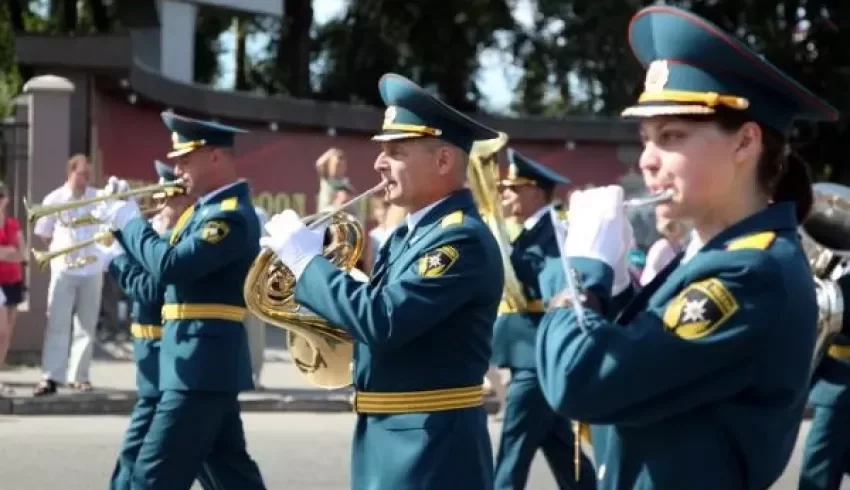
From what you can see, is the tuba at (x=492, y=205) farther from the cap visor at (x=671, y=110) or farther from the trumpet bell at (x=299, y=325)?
the cap visor at (x=671, y=110)

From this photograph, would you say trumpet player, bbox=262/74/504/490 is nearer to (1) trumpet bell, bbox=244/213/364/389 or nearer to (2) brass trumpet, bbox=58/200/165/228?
(1) trumpet bell, bbox=244/213/364/389

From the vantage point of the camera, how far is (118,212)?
730 centimetres

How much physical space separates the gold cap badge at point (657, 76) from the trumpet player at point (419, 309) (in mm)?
1319

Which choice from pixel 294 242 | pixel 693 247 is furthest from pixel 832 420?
pixel 693 247

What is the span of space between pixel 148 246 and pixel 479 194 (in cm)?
216

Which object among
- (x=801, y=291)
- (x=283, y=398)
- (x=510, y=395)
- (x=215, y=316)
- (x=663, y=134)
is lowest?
(x=283, y=398)

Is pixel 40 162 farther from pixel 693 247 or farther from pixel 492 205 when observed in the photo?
pixel 693 247

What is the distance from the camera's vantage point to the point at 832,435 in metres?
7.10

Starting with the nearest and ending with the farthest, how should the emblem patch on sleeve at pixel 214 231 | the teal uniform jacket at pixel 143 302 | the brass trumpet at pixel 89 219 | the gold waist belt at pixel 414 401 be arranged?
1. the gold waist belt at pixel 414 401
2. the emblem patch on sleeve at pixel 214 231
3. the teal uniform jacket at pixel 143 302
4. the brass trumpet at pixel 89 219

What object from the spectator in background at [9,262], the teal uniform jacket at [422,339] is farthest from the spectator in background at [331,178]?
the teal uniform jacket at [422,339]

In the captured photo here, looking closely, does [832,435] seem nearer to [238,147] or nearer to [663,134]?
[663,134]

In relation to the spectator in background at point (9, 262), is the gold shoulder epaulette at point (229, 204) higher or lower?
higher

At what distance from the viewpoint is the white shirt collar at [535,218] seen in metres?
8.63

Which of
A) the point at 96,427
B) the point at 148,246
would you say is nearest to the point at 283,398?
the point at 96,427
